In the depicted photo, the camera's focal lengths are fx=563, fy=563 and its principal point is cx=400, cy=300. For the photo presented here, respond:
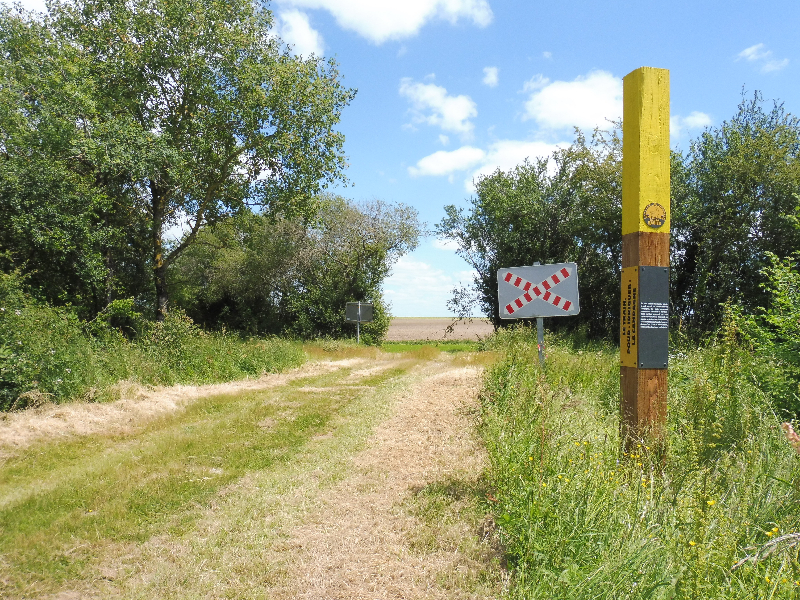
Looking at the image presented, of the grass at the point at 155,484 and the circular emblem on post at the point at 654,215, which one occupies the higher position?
the circular emblem on post at the point at 654,215

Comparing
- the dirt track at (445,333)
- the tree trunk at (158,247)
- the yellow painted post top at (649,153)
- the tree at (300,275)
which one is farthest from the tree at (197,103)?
the yellow painted post top at (649,153)

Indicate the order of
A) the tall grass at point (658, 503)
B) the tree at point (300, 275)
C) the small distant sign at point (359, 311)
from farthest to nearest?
the tree at point (300, 275) → the small distant sign at point (359, 311) → the tall grass at point (658, 503)

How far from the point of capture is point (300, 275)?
102ft

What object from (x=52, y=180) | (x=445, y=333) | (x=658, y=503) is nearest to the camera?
(x=658, y=503)

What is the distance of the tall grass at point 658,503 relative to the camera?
110 inches

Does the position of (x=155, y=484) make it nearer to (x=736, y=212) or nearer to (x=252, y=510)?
(x=252, y=510)

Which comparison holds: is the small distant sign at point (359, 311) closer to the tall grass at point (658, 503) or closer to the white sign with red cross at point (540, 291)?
the white sign with red cross at point (540, 291)

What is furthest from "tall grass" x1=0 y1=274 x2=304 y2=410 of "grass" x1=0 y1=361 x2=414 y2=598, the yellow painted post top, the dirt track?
the dirt track

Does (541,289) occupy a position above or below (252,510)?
above

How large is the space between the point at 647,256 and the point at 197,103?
61.1ft

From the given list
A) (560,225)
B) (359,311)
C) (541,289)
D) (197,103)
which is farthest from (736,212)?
(197,103)

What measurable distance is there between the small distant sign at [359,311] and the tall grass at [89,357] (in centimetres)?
1145

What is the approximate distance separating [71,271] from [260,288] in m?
14.0

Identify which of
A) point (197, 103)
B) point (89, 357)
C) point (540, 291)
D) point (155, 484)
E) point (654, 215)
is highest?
point (197, 103)
